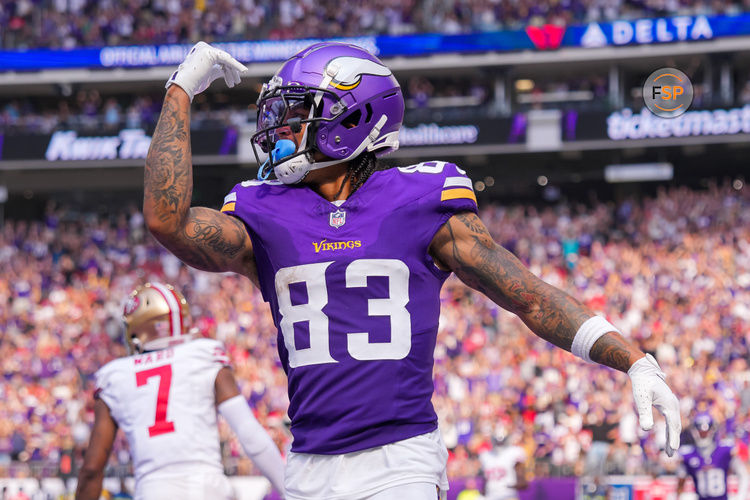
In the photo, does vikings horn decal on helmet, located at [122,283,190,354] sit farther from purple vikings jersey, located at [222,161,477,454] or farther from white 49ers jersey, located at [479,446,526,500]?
white 49ers jersey, located at [479,446,526,500]

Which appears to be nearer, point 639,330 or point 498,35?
point 639,330

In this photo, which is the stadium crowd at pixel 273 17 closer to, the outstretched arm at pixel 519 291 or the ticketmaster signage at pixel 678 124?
the ticketmaster signage at pixel 678 124

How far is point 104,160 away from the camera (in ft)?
83.3

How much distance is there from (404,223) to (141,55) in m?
24.7

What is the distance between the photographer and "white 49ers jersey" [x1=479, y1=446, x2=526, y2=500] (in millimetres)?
12039

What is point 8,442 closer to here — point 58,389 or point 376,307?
point 58,389

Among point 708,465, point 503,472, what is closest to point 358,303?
point 708,465

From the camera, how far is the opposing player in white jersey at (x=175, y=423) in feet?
16.6

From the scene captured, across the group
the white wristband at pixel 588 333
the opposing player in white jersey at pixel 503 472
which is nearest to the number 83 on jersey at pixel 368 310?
the white wristband at pixel 588 333

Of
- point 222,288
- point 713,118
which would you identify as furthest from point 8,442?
point 713,118

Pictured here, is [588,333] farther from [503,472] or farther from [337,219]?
[503,472]

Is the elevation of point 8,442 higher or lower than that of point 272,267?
lower

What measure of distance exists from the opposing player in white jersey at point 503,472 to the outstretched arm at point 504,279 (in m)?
9.01

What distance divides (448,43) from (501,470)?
15294 mm
